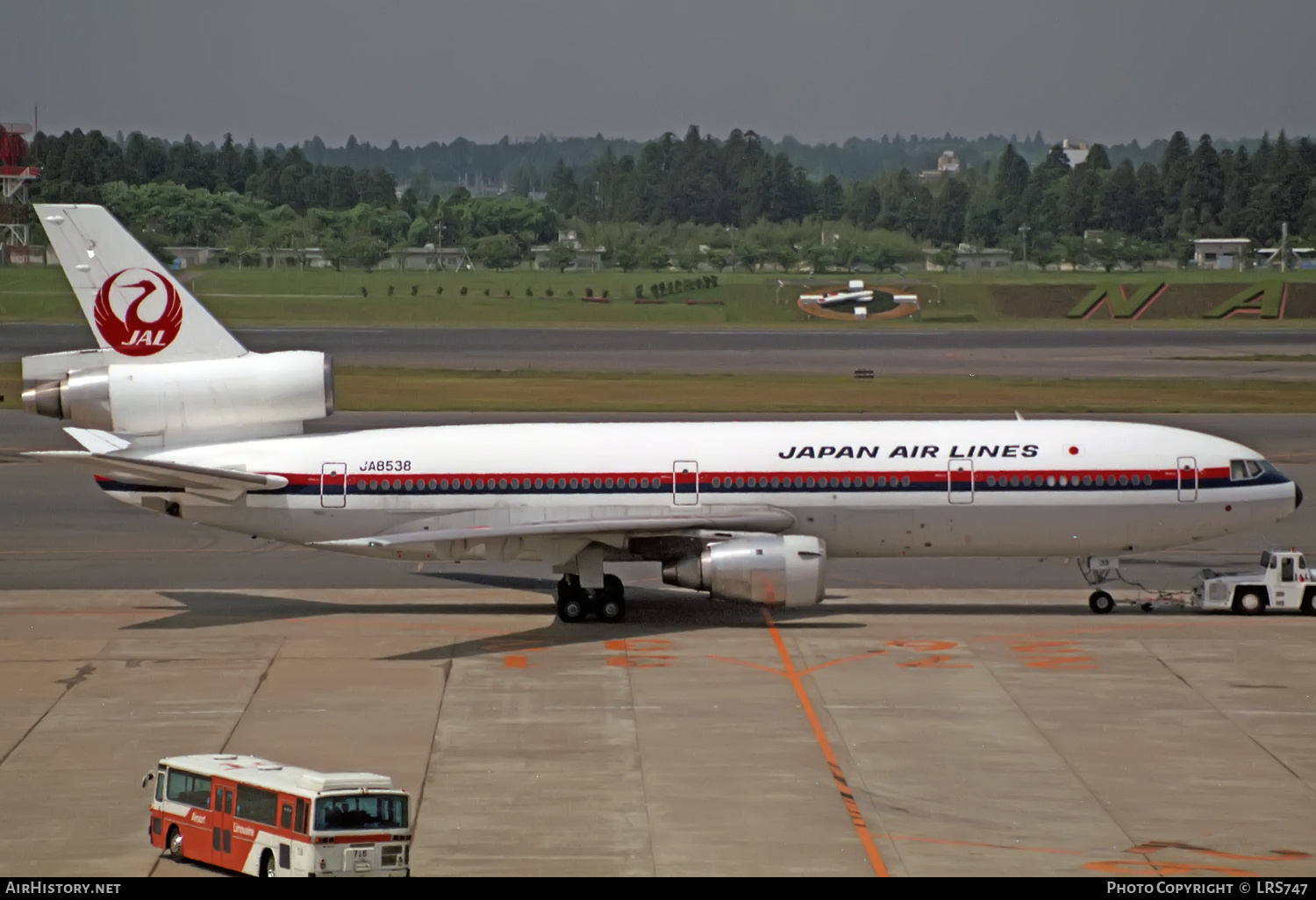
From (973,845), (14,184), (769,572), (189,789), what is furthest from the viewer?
(14,184)

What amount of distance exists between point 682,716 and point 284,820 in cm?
1073

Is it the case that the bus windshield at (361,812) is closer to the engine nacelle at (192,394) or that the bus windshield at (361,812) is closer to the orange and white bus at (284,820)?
the orange and white bus at (284,820)

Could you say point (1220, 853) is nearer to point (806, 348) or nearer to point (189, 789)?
point (189, 789)

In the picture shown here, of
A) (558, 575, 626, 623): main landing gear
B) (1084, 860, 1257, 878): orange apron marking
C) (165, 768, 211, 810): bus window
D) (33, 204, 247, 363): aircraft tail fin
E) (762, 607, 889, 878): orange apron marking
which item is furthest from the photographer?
(558, 575, 626, 623): main landing gear

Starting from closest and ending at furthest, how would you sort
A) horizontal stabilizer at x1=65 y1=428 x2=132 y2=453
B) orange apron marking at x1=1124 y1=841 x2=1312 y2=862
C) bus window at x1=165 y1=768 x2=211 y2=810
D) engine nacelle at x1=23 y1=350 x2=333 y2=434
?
1. bus window at x1=165 y1=768 x2=211 y2=810
2. orange apron marking at x1=1124 y1=841 x2=1312 y2=862
3. engine nacelle at x1=23 y1=350 x2=333 y2=434
4. horizontal stabilizer at x1=65 y1=428 x2=132 y2=453

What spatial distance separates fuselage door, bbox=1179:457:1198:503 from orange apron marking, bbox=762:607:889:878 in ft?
31.3

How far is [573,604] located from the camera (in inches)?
1449

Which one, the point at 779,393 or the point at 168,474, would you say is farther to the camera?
the point at 779,393

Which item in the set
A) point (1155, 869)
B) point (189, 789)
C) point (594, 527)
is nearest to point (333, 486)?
point (594, 527)

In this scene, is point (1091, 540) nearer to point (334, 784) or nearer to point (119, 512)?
point (334, 784)

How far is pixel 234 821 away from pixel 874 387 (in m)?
68.7

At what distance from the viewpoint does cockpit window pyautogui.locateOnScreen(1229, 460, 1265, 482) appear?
3781 cm

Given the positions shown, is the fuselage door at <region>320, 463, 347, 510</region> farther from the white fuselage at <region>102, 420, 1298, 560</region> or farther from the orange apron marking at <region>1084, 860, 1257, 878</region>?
the orange apron marking at <region>1084, 860, 1257, 878</region>

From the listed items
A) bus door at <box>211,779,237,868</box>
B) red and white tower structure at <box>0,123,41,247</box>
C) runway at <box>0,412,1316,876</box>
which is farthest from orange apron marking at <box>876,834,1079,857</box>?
red and white tower structure at <box>0,123,41,247</box>
